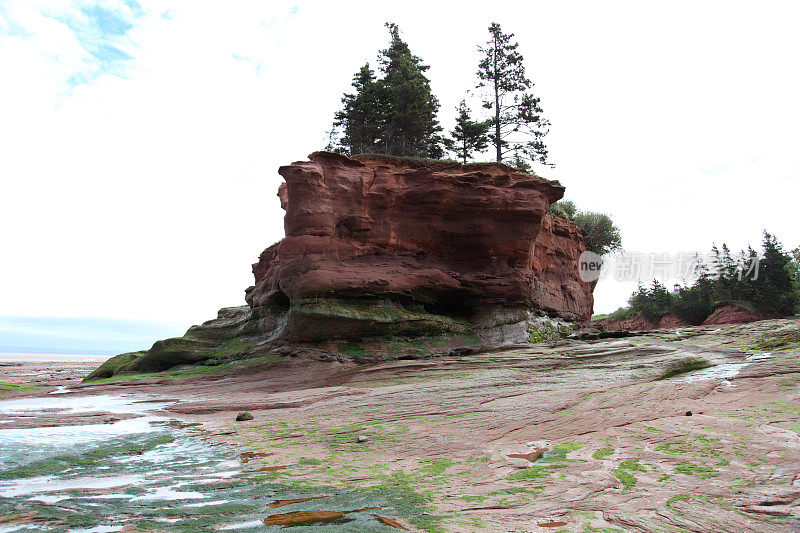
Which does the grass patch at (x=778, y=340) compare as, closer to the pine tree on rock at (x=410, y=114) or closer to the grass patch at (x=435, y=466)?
the grass patch at (x=435, y=466)

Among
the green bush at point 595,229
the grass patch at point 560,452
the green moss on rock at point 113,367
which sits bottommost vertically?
the green moss on rock at point 113,367

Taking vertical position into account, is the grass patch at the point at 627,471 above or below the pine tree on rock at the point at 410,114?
below

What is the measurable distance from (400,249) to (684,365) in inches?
469

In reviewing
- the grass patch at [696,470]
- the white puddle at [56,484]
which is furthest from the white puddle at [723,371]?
the white puddle at [56,484]

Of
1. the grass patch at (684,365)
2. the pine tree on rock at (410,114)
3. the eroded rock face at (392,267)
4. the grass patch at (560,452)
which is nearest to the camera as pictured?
the grass patch at (560,452)

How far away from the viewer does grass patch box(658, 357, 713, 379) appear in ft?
37.9

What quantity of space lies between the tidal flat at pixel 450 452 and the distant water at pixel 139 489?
28 millimetres

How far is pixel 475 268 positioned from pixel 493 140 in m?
15.3

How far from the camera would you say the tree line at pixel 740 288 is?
38906 mm

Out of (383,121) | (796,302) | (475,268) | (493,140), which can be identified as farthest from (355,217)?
(796,302)

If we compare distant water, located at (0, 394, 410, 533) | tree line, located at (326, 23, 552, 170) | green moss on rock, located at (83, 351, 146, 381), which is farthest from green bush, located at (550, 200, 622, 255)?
distant water, located at (0, 394, 410, 533)

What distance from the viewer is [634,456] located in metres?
5.49

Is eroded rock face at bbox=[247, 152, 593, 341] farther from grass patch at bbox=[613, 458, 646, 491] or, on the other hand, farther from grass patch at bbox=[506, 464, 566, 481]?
grass patch at bbox=[613, 458, 646, 491]

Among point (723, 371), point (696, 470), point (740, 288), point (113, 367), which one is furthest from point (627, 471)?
point (740, 288)
